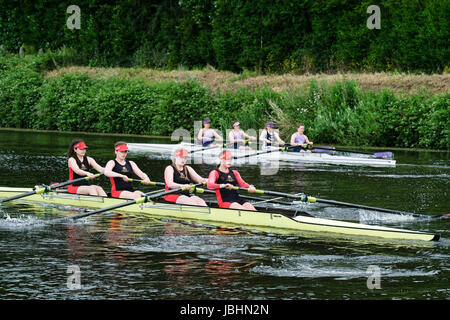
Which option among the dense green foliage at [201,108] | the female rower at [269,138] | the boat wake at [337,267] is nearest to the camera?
the boat wake at [337,267]

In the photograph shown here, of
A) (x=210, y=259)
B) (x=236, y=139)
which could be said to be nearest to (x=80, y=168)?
(x=210, y=259)

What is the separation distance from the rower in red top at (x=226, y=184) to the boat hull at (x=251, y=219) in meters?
0.44

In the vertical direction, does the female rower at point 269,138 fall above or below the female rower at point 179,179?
above

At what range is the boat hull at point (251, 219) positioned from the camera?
47.8 ft

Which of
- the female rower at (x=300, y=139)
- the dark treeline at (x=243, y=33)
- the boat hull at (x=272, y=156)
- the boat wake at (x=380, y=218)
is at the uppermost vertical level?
the dark treeline at (x=243, y=33)

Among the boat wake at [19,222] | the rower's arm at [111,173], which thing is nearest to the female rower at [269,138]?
the rower's arm at [111,173]

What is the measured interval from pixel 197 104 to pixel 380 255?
29371 mm

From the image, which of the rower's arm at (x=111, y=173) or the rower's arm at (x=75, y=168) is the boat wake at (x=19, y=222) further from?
the rower's arm at (x=111, y=173)

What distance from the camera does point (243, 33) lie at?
174 feet

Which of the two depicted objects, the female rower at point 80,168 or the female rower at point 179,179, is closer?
the female rower at point 179,179

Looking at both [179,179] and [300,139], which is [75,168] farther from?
[300,139]

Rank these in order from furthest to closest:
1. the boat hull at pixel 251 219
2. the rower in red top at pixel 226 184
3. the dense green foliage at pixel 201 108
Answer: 1. the dense green foliage at pixel 201 108
2. the rower in red top at pixel 226 184
3. the boat hull at pixel 251 219

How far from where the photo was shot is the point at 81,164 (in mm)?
19031

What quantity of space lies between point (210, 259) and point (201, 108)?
2906 cm
